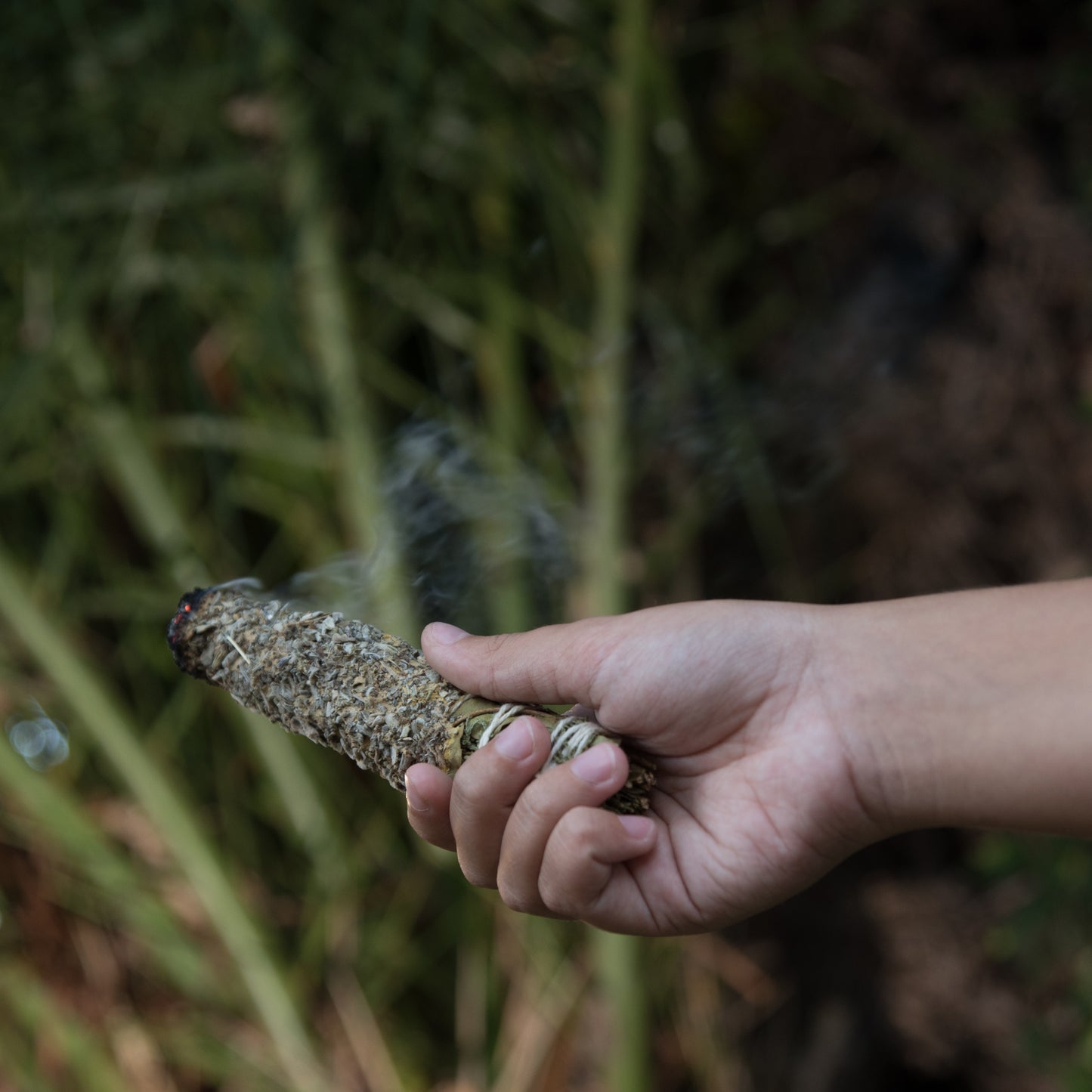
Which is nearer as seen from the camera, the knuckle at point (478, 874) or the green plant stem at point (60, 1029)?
the knuckle at point (478, 874)

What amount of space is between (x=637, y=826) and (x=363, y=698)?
0.15 meters

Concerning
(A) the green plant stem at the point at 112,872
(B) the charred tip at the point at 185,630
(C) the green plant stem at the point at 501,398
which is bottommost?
(A) the green plant stem at the point at 112,872

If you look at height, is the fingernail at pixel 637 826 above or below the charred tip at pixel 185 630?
below

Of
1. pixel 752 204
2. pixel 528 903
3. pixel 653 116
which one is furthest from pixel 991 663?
pixel 752 204

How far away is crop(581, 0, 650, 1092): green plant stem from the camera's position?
1035 millimetres

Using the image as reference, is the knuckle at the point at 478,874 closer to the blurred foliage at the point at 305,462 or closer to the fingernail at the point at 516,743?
the fingernail at the point at 516,743

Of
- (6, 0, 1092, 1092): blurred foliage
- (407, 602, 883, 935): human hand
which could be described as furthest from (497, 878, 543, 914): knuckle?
(6, 0, 1092, 1092): blurred foliage

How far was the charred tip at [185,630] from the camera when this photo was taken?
1.73 feet

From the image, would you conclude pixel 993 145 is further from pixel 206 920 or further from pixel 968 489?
pixel 206 920

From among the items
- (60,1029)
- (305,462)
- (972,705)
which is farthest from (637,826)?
(60,1029)

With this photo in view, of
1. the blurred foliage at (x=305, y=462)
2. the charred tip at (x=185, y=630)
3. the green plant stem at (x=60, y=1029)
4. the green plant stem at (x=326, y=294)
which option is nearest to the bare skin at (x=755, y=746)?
the charred tip at (x=185, y=630)

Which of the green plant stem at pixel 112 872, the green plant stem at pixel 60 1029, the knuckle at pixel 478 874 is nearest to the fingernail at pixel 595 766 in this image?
the knuckle at pixel 478 874

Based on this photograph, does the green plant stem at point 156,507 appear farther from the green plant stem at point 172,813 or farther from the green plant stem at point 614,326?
the green plant stem at point 614,326

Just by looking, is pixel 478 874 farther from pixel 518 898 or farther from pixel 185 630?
pixel 185 630
